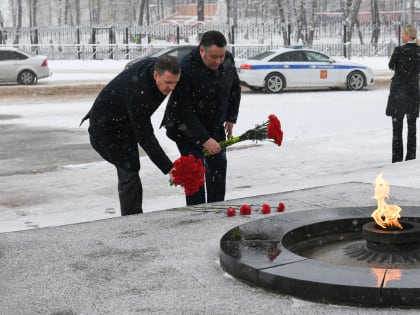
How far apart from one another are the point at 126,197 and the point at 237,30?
4158cm

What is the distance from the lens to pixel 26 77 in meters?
28.3

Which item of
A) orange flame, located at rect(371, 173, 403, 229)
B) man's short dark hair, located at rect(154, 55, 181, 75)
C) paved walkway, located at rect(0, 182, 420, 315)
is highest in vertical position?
man's short dark hair, located at rect(154, 55, 181, 75)

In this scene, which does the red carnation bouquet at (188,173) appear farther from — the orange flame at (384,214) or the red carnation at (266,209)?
the orange flame at (384,214)

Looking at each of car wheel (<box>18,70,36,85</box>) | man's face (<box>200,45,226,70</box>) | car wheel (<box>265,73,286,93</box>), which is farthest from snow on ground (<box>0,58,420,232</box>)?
car wheel (<box>18,70,36,85</box>)

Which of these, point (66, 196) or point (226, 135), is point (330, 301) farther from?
point (66, 196)

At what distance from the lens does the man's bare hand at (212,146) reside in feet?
21.2

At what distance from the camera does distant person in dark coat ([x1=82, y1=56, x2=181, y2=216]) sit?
5831 mm

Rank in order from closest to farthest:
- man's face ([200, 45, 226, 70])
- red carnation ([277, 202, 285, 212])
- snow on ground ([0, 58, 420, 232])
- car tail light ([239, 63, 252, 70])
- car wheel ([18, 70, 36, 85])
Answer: red carnation ([277, 202, 285, 212])
man's face ([200, 45, 226, 70])
snow on ground ([0, 58, 420, 232])
car tail light ([239, 63, 252, 70])
car wheel ([18, 70, 36, 85])

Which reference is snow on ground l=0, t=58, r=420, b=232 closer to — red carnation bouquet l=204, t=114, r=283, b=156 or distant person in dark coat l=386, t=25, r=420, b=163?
distant person in dark coat l=386, t=25, r=420, b=163

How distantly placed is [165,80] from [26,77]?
77.4 feet

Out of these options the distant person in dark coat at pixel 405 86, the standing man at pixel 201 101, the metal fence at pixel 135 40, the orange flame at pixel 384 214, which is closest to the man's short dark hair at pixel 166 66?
the standing man at pixel 201 101

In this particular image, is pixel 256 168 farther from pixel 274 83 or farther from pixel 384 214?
pixel 274 83

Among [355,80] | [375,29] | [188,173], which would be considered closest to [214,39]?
[188,173]

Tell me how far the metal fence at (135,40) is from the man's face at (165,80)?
36.6 meters
